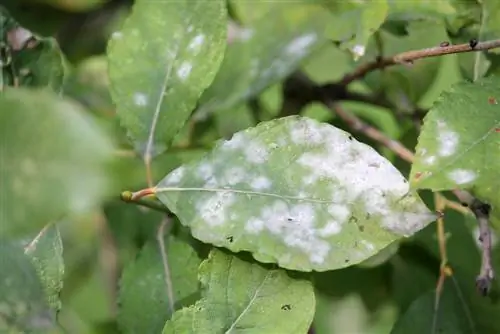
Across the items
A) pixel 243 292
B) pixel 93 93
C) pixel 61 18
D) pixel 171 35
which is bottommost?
pixel 61 18

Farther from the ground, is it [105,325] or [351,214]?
[351,214]

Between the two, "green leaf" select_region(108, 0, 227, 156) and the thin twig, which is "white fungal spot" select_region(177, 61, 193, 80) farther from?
the thin twig

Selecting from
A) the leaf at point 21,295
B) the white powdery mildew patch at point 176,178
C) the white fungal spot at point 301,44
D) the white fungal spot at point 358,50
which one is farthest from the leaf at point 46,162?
the white fungal spot at point 301,44

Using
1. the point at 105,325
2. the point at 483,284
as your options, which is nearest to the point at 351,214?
the point at 483,284

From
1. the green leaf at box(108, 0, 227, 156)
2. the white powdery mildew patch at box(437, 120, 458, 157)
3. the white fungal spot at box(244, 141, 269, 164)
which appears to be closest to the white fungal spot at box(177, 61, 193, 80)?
the green leaf at box(108, 0, 227, 156)

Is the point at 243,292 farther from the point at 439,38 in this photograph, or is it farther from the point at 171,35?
the point at 439,38

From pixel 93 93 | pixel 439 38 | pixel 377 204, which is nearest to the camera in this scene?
pixel 377 204

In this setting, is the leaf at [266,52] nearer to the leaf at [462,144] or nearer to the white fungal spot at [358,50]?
the white fungal spot at [358,50]
